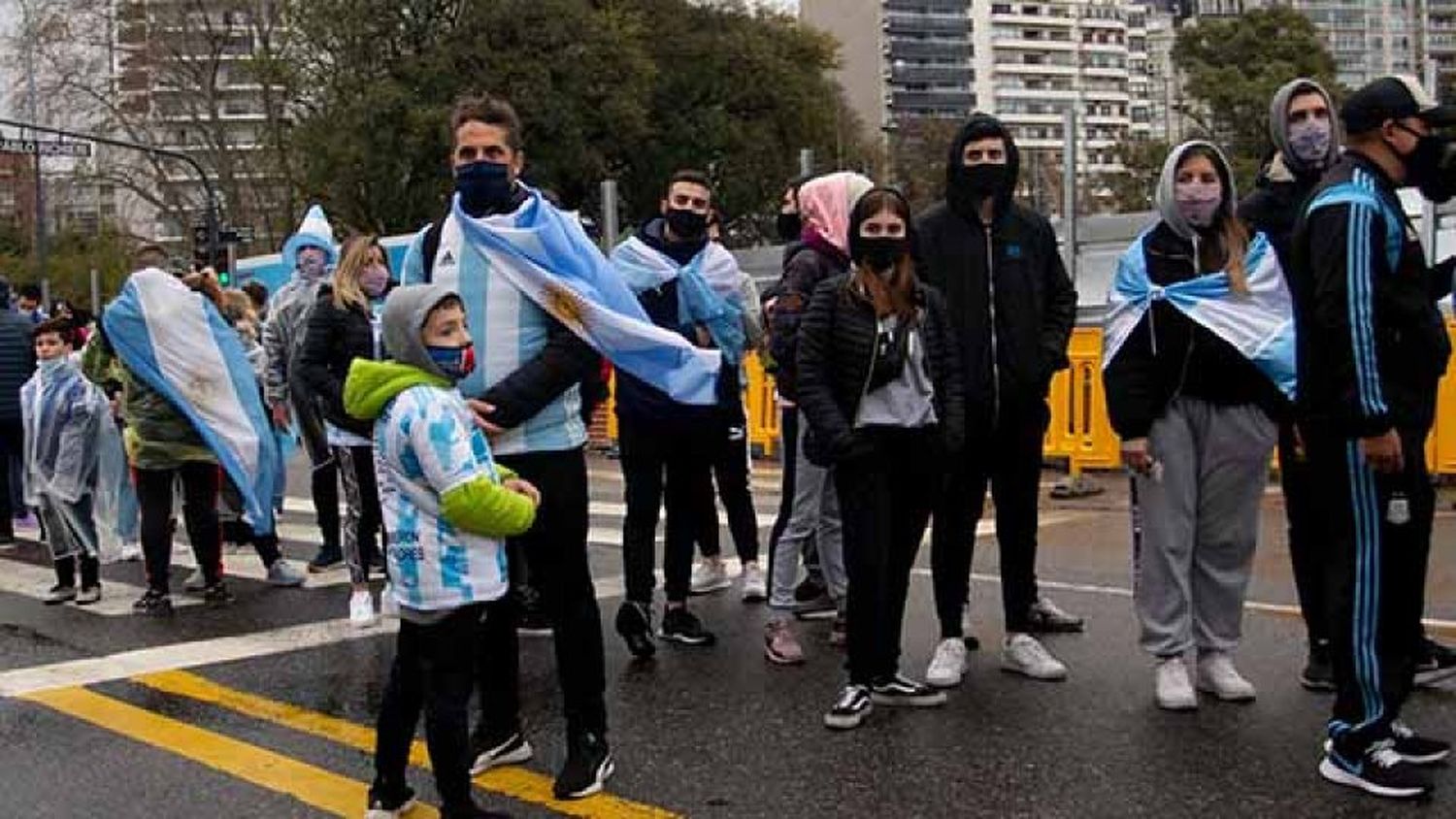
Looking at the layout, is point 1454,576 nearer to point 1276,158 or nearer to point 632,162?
point 1276,158

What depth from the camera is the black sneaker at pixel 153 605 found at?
830 centimetres

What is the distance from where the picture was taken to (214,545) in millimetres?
8531

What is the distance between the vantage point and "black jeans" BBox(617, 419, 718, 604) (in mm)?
6906

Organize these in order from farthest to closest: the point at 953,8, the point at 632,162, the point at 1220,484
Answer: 1. the point at 953,8
2. the point at 632,162
3. the point at 1220,484

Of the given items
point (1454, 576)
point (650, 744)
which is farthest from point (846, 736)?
point (1454, 576)

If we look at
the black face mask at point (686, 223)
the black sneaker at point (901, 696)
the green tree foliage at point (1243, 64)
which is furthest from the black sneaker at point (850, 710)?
the green tree foliage at point (1243, 64)

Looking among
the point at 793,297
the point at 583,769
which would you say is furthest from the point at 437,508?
the point at 793,297

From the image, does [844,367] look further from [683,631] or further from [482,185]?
[683,631]

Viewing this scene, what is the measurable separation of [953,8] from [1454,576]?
16495 cm

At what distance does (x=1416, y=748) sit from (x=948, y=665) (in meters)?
1.77

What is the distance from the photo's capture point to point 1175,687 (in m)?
5.59

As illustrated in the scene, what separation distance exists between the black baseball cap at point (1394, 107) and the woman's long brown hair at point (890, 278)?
5.05 ft

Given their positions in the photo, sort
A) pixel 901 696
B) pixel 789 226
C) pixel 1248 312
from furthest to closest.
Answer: pixel 789 226, pixel 901 696, pixel 1248 312

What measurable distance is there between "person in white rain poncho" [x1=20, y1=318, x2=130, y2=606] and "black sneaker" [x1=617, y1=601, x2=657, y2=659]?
3.50 metres
